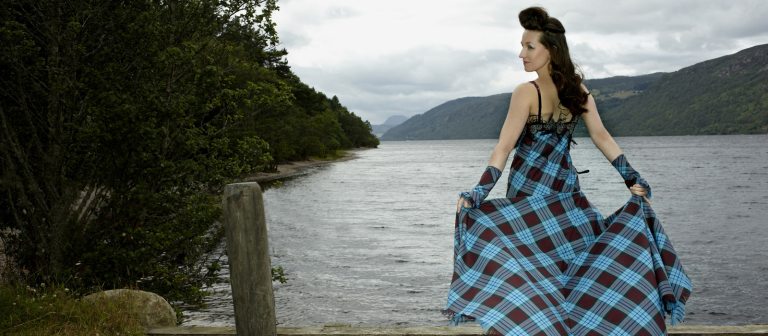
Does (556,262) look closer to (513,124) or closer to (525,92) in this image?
(513,124)

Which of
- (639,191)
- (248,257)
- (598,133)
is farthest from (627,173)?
(248,257)

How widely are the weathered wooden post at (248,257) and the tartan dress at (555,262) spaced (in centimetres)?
209

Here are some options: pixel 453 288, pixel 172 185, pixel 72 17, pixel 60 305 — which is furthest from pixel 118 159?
pixel 453 288

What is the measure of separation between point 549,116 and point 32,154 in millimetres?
6901

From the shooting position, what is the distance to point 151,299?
7105 mm

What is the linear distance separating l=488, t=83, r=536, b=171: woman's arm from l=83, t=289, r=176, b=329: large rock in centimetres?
429

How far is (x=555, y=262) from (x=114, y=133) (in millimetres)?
6002

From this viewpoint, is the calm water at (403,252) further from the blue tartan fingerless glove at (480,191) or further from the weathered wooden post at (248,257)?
the blue tartan fingerless glove at (480,191)

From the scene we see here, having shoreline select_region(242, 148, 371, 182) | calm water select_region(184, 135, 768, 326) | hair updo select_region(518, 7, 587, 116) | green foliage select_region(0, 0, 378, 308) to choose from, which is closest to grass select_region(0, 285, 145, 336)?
green foliage select_region(0, 0, 378, 308)

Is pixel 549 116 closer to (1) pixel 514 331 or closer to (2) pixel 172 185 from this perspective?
(1) pixel 514 331

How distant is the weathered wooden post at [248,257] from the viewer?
5648 millimetres

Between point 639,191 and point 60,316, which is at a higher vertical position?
point 639,191

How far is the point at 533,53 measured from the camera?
463cm

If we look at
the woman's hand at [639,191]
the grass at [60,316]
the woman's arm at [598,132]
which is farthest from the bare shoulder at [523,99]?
the grass at [60,316]
